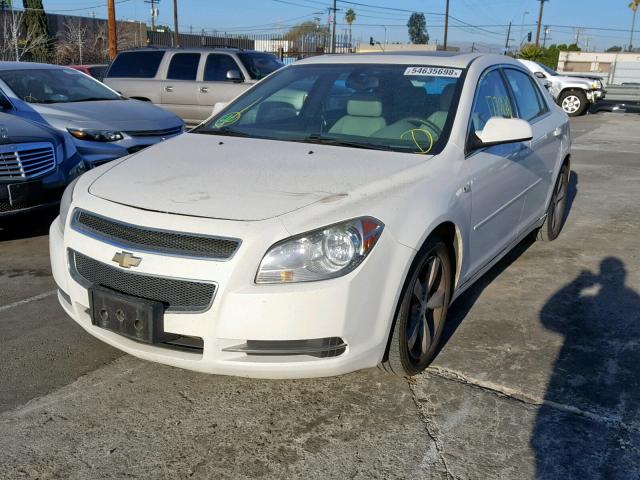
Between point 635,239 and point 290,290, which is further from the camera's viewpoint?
point 635,239

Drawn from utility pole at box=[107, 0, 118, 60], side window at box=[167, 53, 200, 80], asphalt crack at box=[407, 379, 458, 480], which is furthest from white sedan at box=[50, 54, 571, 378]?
utility pole at box=[107, 0, 118, 60]

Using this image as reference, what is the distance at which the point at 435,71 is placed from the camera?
157 inches

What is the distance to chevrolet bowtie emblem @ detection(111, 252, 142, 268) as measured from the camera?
268 centimetres

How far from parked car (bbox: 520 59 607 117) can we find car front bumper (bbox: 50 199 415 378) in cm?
1936

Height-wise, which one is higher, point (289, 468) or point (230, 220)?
point (230, 220)

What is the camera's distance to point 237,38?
41500 millimetres

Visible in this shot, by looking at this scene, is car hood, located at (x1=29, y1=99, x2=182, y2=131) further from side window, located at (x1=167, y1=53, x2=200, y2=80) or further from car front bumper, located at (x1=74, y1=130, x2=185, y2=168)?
side window, located at (x1=167, y1=53, x2=200, y2=80)

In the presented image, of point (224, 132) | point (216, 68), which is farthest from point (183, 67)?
point (224, 132)

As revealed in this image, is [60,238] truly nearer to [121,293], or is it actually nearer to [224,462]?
[121,293]

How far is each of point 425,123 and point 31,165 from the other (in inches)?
140

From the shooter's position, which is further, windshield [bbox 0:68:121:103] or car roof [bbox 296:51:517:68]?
windshield [bbox 0:68:121:103]

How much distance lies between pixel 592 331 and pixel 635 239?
102 inches

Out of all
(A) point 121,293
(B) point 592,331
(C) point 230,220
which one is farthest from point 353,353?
(B) point 592,331

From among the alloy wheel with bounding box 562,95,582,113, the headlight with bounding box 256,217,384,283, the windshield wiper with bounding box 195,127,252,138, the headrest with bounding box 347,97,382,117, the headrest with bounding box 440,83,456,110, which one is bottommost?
the alloy wheel with bounding box 562,95,582,113
